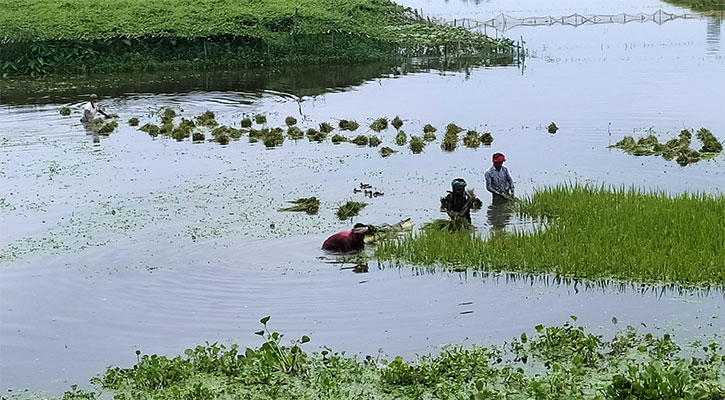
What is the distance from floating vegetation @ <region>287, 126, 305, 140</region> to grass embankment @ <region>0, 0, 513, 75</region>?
15.2m

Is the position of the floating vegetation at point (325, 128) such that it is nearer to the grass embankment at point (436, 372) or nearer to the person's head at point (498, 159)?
the person's head at point (498, 159)

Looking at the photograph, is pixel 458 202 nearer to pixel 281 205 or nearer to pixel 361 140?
pixel 281 205

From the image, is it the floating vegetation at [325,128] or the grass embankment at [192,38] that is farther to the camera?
the grass embankment at [192,38]


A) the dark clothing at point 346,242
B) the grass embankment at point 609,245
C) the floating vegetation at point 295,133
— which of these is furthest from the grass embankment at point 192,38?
the dark clothing at point 346,242

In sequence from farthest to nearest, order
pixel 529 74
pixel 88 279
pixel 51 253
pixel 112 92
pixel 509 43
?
pixel 509 43 < pixel 529 74 < pixel 112 92 < pixel 51 253 < pixel 88 279

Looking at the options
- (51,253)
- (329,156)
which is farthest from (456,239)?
(329,156)

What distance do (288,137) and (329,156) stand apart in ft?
8.69

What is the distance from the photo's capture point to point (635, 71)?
31.0 metres

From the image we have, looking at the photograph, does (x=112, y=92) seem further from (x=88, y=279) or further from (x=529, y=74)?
(x=88, y=279)

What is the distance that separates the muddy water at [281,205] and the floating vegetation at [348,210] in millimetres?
230

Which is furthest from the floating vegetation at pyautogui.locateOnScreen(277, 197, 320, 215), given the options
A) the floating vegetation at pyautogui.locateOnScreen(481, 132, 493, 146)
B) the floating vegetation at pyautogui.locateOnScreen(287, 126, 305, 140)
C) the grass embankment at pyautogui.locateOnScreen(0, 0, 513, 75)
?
the grass embankment at pyautogui.locateOnScreen(0, 0, 513, 75)

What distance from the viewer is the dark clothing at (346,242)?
11836mm

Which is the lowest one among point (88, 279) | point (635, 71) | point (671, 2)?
point (88, 279)

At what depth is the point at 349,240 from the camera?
38.9ft
